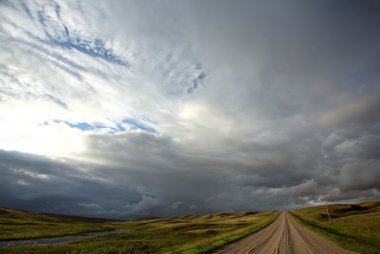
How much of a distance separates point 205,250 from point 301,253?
8003 millimetres

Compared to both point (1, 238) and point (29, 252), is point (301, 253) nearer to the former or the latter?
point (29, 252)

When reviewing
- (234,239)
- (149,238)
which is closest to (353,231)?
(234,239)

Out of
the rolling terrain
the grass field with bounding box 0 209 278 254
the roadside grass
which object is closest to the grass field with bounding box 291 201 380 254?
the rolling terrain

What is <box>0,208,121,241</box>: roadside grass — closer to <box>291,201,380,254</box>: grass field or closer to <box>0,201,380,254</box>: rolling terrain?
<box>0,201,380,254</box>: rolling terrain

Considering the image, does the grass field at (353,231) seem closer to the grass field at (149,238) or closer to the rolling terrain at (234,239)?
the rolling terrain at (234,239)

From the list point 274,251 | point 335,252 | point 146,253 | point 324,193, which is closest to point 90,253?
point 146,253

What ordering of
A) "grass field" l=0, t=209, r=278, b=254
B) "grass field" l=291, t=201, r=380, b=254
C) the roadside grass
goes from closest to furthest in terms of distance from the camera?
"grass field" l=291, t=201, r=380, b=254 < "grass field" l=0, t=209, r=278, b=254 < the roadside grass

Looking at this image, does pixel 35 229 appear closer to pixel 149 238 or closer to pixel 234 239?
pixel 149 238

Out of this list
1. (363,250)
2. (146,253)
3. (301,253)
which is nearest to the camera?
(301,253)

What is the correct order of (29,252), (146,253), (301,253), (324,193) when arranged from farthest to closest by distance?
(324,193) → (29,252) → (146,253) → (301,253)

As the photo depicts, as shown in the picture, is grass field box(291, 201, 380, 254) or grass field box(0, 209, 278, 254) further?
grass field box(0, 209, 278, 254)

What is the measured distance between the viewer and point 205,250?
23.2 meters

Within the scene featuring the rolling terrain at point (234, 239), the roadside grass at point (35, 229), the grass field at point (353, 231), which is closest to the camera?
the rolling terrain at point (234, 239)

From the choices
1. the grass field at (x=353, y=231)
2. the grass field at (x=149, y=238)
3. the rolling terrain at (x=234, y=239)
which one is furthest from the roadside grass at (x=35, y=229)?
the grass field at (x=353, y=231)
